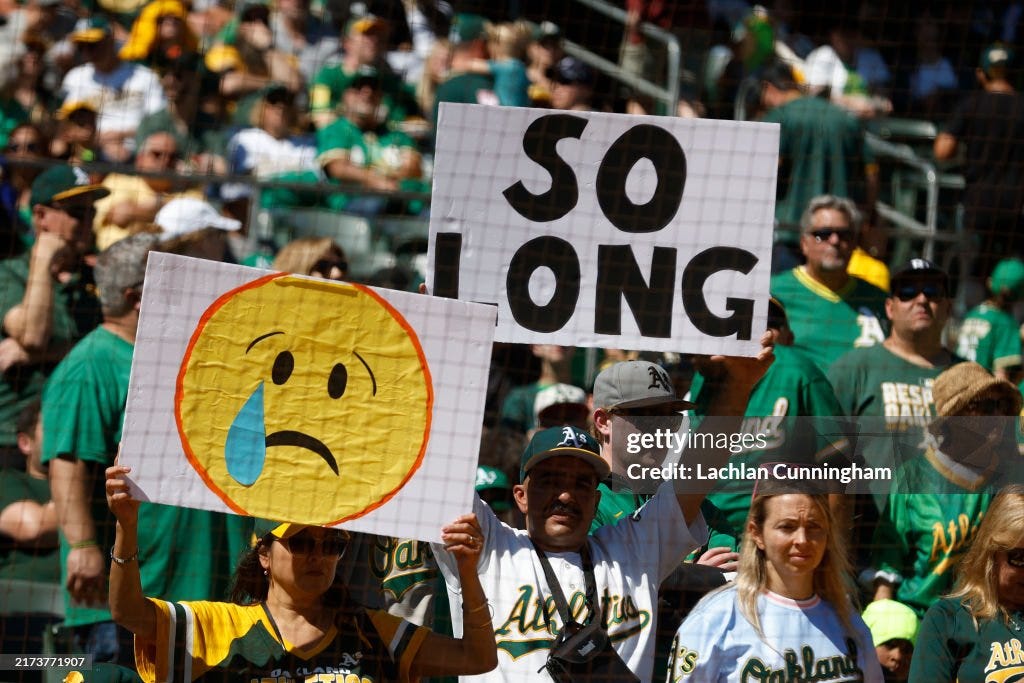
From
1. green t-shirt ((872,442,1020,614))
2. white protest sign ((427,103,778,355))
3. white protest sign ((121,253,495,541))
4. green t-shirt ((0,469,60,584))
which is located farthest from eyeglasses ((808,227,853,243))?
green t-shirt ((0,469,60,584))

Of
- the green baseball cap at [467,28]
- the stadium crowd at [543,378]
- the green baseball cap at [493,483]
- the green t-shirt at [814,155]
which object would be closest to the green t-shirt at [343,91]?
the stadium crowd at [543,378]

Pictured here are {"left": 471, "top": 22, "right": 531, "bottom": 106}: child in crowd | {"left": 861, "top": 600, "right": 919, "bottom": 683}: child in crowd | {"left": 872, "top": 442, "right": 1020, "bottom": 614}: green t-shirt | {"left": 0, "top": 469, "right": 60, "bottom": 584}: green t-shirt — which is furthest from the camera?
{"left": 471, "top": 22, "right": 531, "bottom": 106}: child in crowd

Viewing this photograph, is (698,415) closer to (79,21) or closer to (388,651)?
(388,651)

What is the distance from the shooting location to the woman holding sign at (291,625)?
3.60m

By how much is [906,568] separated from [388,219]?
10.0 feet

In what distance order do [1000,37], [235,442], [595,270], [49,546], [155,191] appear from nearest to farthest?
[235,442]
[595,270]
[49,546]
[155,191]
[1000,37]

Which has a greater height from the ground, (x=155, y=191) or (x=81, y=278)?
(x=155, y=191)

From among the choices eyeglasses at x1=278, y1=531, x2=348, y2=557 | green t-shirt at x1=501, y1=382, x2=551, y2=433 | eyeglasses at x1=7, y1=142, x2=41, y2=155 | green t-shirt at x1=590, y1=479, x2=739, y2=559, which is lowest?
eyeglasses at x1=278, y1=531, x2=348, y2=557

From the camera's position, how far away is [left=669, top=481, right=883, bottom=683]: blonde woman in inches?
157

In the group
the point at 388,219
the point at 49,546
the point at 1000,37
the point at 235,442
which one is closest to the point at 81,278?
the point at 49,546

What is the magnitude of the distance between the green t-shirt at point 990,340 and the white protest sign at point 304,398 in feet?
10.6

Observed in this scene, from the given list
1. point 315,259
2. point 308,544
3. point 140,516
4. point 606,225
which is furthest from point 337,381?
point 315,259

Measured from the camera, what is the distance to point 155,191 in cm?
691

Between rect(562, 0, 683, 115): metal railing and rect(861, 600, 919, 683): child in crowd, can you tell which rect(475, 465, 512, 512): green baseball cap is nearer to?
rect(861, 600, 919, 683): child in crowd
